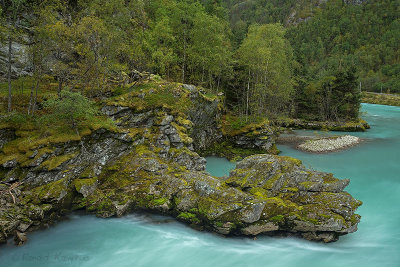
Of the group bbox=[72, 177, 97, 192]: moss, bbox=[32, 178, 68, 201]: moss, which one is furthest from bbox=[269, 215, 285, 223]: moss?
bbox=[32, 178, 68, 201]: moss

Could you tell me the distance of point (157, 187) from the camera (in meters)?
17.4

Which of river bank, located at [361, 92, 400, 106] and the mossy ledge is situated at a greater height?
river bank, located at [361, 92, 400, 106]

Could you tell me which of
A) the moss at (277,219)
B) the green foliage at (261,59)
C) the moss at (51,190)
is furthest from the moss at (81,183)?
the green foliage at (261,59)

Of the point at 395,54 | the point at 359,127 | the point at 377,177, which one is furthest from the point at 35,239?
the point at 395,54

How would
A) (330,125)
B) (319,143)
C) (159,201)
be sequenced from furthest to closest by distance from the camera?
(330,125)
(319,143)
(159,201)

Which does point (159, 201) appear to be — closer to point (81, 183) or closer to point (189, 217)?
point (189, 217)

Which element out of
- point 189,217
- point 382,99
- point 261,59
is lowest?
point 189,217

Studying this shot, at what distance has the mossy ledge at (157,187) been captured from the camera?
14.2 meters

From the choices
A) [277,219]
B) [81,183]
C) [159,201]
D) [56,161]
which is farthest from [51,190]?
[277,219]

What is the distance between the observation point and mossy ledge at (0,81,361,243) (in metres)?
14.2

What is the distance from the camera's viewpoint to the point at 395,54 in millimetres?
151250

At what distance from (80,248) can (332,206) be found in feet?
47.4

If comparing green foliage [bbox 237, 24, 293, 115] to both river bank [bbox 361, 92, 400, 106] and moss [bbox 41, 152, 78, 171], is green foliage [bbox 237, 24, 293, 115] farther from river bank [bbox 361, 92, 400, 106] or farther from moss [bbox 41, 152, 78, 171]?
river bank [bbox 361, 92, 400, 106]

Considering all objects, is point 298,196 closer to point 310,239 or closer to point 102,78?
point 310,239
